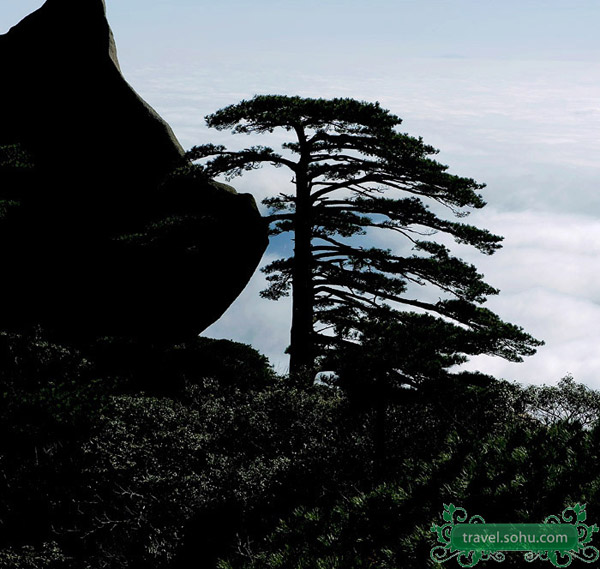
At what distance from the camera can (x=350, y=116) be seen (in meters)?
18.1

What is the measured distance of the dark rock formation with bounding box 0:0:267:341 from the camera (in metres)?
20.3

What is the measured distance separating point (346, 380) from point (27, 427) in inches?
265

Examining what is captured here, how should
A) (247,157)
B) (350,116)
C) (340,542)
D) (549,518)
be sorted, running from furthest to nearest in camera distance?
1. (247,157)
2. (350,116)
3. (340,542)
4. (549,518)

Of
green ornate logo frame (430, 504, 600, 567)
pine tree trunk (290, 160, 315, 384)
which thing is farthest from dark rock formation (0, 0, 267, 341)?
green ornate logo frame (430, 504, 600, 567)

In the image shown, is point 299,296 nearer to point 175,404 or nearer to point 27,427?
point 175,404

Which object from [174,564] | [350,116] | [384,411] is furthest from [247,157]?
[174,564]

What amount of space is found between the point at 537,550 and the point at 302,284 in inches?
509

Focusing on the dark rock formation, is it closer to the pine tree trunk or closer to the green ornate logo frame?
the pine tree trunk

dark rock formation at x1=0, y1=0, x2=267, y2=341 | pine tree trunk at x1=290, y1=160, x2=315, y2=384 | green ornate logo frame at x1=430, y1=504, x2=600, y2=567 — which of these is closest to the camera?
green ornate logo frame at x1=430, y1=504, x2=600, y2=567

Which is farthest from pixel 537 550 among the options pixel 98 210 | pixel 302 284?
pixel 98 210

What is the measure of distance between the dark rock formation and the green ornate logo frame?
13609 mm

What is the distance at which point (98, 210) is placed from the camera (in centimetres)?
2070

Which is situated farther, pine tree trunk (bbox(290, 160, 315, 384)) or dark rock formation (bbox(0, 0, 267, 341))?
dark rock formation (bbox(0, 0, 267, 341))

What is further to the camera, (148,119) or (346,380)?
(148,119)
